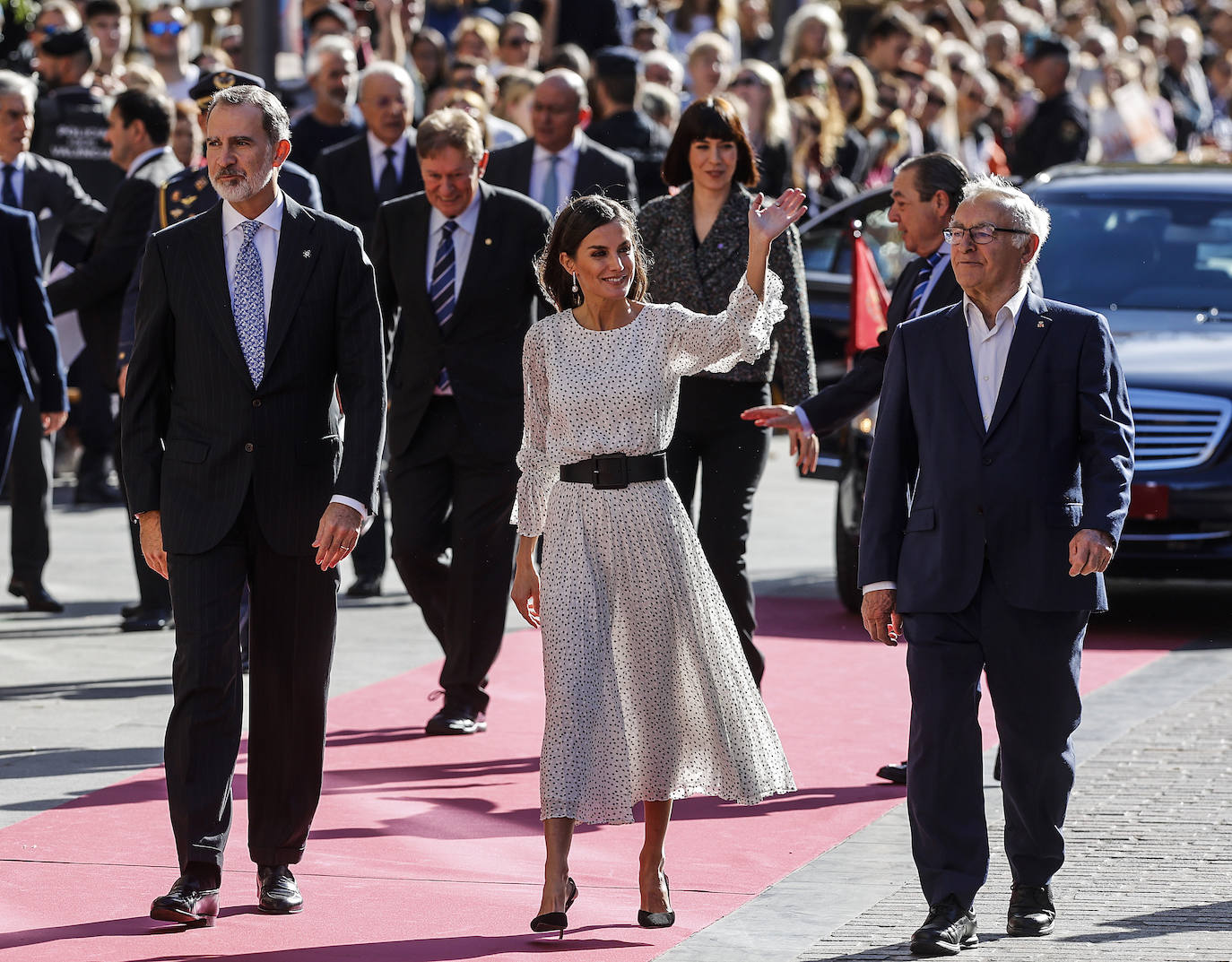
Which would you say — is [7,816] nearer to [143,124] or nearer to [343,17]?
[143,124]

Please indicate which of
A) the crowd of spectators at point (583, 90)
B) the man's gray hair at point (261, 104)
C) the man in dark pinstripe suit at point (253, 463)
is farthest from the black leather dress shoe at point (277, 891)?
the crowd of spectators at point (583, 90)

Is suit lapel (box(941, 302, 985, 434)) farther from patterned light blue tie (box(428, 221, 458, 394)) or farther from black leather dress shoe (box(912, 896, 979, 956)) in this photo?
patterned light blue tie (box(428, 221, 458, 394))

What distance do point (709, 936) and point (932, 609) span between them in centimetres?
96

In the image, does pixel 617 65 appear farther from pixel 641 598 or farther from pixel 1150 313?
pixel 641 598

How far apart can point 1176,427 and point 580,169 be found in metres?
2.84

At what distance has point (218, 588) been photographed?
6.01 m

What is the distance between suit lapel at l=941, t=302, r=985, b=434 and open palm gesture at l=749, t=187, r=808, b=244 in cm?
49

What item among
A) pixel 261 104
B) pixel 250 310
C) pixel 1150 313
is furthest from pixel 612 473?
pixel 1150 313

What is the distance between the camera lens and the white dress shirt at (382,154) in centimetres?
1122

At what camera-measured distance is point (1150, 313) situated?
11102 mm

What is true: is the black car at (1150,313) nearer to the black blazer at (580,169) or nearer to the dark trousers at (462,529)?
the black blazer at (580,169)

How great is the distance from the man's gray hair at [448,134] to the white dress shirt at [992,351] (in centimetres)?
296

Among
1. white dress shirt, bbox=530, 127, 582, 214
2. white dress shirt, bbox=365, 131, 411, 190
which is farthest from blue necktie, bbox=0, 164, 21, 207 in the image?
white dress shirt, bbox=530, 127, 582, 214

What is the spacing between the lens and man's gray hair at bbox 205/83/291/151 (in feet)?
19.8
